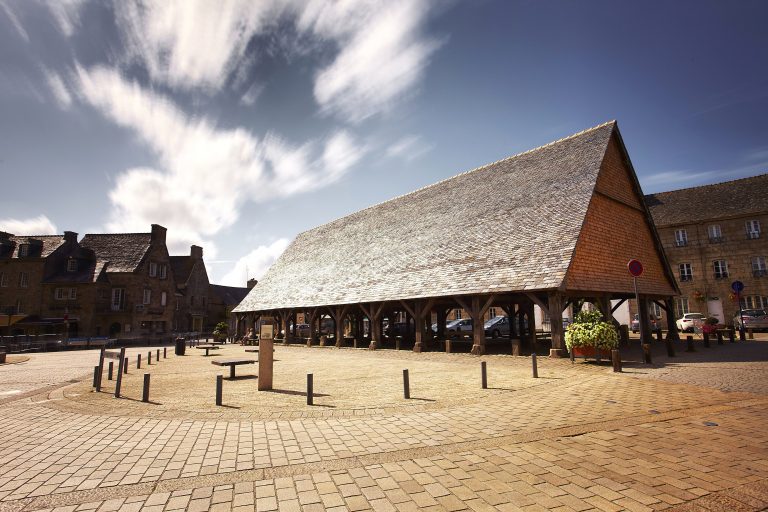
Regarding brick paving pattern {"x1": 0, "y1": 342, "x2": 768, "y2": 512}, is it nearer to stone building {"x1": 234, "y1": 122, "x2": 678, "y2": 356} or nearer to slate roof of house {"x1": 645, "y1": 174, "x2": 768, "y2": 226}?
stone building {"x1": 234, "y1": 122, "x2": 678, "y2": 356}

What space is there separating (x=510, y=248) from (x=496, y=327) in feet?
46.3

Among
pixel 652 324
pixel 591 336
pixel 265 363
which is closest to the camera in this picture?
pixel 265 363

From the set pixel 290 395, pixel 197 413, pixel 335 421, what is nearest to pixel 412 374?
pixel 290 395

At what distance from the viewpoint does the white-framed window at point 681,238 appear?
3341 centimetres

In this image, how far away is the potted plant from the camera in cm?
1153

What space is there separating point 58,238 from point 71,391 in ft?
127

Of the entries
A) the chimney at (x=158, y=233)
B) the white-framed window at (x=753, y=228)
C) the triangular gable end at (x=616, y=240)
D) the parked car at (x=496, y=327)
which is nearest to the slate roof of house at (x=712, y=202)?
the white-framed window at (x=753, y=228)

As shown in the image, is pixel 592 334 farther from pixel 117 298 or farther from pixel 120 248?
pixel 120 248

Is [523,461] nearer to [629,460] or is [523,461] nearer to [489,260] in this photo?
[629,460]

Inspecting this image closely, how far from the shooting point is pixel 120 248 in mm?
41062

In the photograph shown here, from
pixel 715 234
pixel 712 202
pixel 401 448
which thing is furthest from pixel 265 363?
pixel 712 202

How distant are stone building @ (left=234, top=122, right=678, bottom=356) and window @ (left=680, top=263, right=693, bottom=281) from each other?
15.5 m

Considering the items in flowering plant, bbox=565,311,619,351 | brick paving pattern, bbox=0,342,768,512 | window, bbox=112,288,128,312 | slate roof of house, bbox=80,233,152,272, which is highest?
slate roof of house, bbox=80,233,152,272

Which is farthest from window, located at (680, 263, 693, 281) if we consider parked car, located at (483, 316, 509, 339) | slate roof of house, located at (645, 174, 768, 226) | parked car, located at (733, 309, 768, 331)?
parked car, located at (483, 316, 509, 339)
